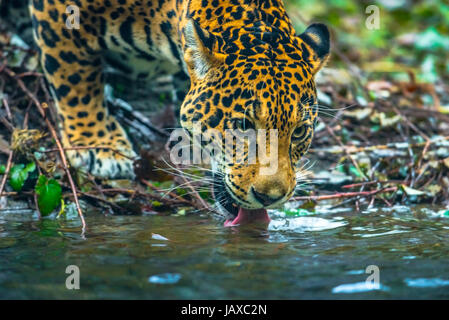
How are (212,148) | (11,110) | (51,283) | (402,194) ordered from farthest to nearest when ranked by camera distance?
(11,110), (402,194), (212,148), (51,283)

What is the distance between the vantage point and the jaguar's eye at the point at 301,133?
150 inches

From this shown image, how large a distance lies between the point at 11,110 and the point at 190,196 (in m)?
1.77

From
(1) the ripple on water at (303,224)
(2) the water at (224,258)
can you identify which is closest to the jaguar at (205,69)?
(1) the ripple on water at (303,224)

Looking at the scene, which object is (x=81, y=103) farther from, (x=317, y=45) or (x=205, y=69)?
(x=317, y=45)

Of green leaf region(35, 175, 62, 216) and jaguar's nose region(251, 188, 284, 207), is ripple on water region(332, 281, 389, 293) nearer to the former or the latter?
jaguar's nose region(251, 188, 284, 207)

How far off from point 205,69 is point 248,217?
95 centimetres

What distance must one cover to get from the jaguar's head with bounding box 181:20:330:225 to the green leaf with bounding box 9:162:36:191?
116 centimetres

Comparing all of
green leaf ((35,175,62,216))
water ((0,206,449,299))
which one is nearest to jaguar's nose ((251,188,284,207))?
water ((0,206,449,299))

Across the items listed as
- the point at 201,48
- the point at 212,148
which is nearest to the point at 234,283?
the point at 212,148

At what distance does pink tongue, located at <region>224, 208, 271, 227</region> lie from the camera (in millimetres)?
3834

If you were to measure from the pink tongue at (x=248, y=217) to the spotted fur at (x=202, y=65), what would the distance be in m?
0.24

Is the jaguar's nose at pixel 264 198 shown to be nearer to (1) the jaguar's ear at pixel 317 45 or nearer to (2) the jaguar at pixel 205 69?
(2) the jaguar at pixel 205 69
